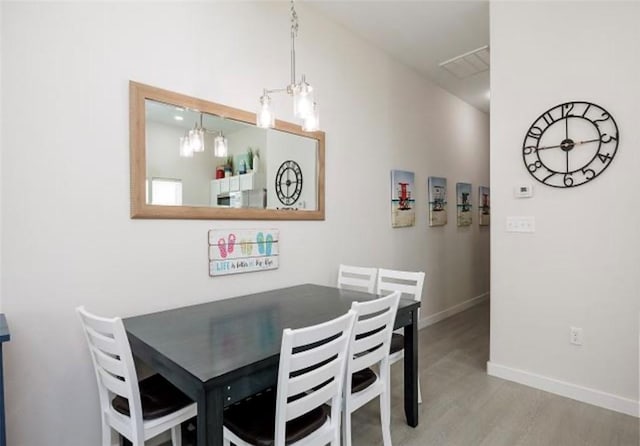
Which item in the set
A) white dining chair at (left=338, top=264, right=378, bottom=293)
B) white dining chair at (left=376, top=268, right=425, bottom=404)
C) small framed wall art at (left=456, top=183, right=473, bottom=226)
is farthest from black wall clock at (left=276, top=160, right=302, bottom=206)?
small framed wall art at (left=456, top=183, right=473, bottom=226)

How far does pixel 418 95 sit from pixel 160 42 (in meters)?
2.92

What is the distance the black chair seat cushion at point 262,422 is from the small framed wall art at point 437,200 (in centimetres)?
309

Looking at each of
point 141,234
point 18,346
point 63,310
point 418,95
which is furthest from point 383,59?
point 18,346

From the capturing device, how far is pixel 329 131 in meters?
2.91

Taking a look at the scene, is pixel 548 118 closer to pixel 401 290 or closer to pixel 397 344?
pixel 401 290

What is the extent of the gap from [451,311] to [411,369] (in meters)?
2.63

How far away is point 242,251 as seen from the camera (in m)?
2.27

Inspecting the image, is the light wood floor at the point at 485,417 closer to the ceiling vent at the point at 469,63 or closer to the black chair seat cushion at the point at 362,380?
the black chair seat cushion at the point at 362,380

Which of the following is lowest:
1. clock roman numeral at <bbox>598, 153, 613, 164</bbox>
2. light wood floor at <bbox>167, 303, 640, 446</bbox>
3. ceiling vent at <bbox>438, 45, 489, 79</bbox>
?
light wood floor at <bbox>167, 303, 640, 446</bbox>

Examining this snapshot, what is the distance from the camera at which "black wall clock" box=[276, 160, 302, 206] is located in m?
2.53

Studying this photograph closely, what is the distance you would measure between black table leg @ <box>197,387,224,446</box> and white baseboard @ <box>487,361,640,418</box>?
7.78ft

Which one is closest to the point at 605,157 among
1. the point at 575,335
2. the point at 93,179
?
the point at 575,335

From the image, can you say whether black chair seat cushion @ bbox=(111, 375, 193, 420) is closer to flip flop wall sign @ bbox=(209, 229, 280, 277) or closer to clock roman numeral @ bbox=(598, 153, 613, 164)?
flip flop wall sign @ bbox=(209, 229, 280, 277)

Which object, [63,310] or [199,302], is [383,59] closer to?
[199,302]
